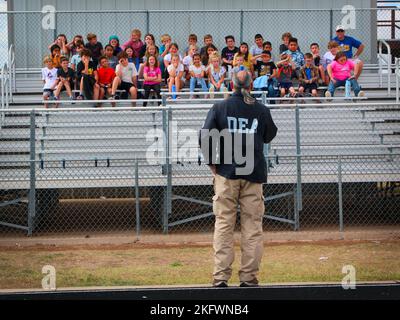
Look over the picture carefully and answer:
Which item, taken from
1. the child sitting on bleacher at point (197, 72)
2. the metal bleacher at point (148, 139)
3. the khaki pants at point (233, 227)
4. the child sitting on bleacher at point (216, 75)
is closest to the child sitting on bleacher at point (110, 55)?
the child sitting on bleacher at point (197, 72)

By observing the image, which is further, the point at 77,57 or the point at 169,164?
the point at 77,57

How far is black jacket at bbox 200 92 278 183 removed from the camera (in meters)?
8.75

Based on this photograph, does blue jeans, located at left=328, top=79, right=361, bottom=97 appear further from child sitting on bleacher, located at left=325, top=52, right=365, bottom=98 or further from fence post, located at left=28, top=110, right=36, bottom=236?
fence post, located at left=28, top=110, right=36, bottom=236

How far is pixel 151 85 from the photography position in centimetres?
1734

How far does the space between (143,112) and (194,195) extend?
81.9 inches

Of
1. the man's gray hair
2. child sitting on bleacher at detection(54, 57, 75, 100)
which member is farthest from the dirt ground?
the man's gray hair

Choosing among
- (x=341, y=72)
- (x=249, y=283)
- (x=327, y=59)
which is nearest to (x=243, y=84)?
(x=249, y=283)

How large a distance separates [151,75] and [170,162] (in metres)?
2.85

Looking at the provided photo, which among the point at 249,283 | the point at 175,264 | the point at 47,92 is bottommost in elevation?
the point at 175,264

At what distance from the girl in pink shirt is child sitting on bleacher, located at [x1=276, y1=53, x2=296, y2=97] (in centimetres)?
228

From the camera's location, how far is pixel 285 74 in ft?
57.5

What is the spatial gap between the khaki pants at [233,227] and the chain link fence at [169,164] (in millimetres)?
5815

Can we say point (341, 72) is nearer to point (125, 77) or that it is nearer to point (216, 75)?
point (216, 75)

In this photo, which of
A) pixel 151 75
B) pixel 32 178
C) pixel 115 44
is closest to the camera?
pixel 32 178
